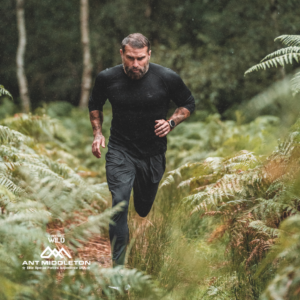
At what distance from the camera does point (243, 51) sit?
507 inches

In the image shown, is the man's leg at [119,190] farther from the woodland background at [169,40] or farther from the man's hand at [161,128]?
the woodland background at [169,40]

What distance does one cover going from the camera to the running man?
3418mm

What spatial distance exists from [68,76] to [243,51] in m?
11.1

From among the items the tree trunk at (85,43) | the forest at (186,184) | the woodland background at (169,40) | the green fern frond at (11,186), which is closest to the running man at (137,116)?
the forest at (186,184)

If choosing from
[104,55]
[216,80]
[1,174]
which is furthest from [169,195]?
[104,55]

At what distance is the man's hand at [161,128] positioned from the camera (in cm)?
343

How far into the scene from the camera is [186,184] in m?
4.20

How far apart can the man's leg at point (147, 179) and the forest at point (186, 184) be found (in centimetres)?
27

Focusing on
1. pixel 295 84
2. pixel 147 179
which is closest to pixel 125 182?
pixel 147 179

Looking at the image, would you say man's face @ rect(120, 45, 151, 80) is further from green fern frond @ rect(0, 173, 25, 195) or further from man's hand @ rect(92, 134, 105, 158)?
green fern frond @ rect(0, 173, 25, 195)

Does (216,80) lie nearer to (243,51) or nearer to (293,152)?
(243,51)

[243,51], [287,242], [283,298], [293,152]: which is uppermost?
[243,51]

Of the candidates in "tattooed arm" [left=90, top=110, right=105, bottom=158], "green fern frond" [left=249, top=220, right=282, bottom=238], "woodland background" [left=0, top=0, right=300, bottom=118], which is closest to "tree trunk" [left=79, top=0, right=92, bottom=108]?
"woodland background" [left=0, top=0, right=300, bottom=118]

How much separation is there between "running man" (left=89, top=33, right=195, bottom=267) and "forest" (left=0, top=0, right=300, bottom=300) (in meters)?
0.40
